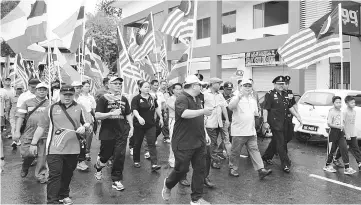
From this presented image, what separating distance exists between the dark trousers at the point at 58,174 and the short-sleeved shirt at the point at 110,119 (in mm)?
1064

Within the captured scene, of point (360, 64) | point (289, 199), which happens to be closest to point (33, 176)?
point (289, 199)

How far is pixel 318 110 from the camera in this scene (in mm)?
10242

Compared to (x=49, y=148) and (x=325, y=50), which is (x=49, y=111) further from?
(x=325, y=50)

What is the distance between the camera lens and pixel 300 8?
16.1 meters

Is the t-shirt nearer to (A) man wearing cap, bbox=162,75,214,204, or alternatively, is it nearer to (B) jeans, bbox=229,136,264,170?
(B) jeans, bbox=229,136,264,170

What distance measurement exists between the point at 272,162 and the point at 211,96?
87.7 inches

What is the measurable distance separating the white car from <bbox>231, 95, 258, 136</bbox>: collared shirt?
397 cm

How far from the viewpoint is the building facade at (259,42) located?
51.3ft

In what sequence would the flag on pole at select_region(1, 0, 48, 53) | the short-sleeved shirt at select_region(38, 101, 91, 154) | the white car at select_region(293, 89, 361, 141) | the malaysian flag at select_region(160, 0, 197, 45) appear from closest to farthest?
the short-sleeved shirt at select_region(38, 101, 91, 154), the flag on pole at select_region(1, 0, 48, 53), the malaysian flag at select_region(160, 0, 197, 45), the white car at select_region(293, 89, 361, 141)

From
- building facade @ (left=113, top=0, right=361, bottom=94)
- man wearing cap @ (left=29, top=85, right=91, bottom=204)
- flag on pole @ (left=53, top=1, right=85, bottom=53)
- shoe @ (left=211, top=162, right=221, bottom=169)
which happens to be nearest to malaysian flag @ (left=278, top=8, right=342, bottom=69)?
shoe @ (left=211, top=162, right=221, bottom=169)

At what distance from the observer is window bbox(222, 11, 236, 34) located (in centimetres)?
2267

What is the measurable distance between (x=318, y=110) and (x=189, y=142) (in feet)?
21.0

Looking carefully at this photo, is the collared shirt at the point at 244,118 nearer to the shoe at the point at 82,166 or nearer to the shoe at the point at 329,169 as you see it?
the shoe at the point at 329,169

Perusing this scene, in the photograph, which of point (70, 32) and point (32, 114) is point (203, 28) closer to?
point (70, 32)
